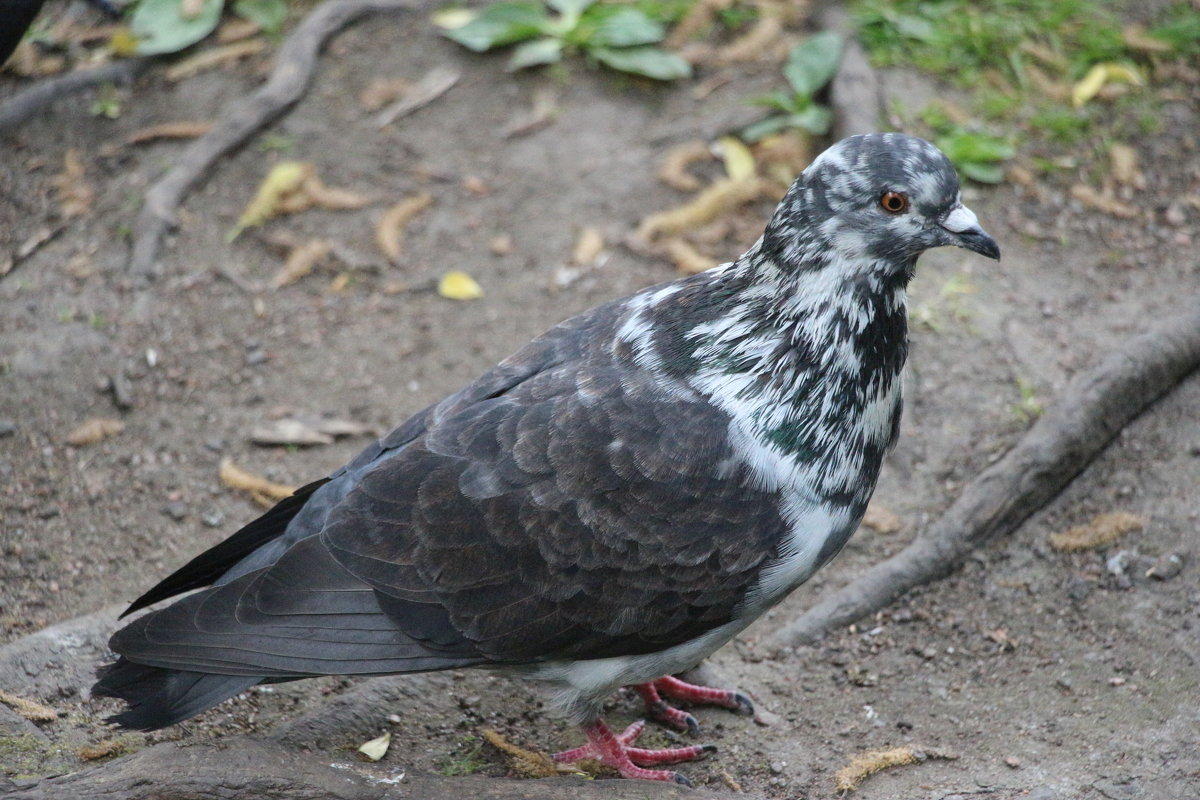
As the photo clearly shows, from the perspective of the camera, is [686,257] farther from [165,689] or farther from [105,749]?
[105,749]

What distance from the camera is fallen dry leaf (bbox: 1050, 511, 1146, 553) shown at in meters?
5.08

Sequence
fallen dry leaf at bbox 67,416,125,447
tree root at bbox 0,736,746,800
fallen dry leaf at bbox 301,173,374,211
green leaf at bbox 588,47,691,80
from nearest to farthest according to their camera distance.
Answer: tree root at bbox 0,736,746,800
fallen dry leaf at bbox 67,416,125,447
fallen dry leaf at bbox 301,173,374,211
green leaf at bbox 588,47,691,80

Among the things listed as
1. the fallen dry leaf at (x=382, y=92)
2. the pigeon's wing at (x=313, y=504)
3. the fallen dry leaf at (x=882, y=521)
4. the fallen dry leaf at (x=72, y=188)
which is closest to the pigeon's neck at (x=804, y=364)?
the pigeon's wing at (x=313, y=504)

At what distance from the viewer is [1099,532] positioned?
509cm

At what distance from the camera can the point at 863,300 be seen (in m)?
3.94

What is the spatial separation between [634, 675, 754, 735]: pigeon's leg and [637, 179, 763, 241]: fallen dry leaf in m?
3.02

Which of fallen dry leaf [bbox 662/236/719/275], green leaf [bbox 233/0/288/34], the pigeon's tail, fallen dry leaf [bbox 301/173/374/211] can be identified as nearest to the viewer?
the pigeon's tail

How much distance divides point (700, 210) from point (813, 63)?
1.41 metres

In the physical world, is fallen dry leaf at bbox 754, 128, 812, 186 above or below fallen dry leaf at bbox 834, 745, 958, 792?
below

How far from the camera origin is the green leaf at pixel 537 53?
7.75m

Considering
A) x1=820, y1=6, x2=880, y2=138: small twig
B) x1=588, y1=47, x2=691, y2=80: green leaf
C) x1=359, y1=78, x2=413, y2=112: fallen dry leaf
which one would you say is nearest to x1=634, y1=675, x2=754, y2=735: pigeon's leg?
x1=820, y1=6, x2=880, y2=138: small twig

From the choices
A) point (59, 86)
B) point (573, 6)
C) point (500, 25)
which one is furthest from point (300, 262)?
point (573, 6)

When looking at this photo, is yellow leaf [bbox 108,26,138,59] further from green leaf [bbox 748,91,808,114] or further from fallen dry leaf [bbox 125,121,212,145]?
green leaf [bbox 748,91,808,114]

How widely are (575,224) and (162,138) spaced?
2850mm
